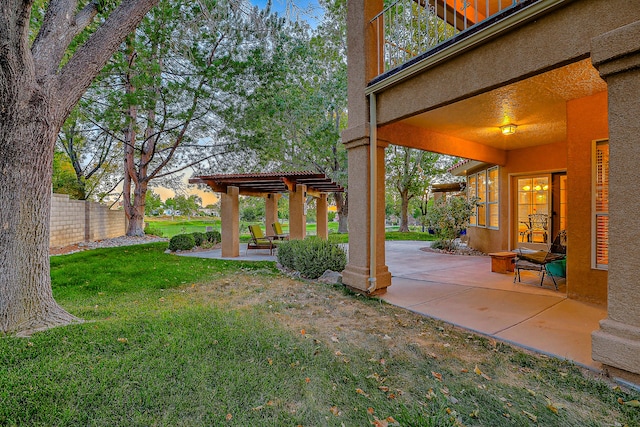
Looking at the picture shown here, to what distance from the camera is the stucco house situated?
2.46 metres

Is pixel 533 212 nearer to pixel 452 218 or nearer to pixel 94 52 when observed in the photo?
pixel 452 218

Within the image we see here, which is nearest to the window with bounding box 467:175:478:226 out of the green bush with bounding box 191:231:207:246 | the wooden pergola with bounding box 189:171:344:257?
the wooden pergola with bounding box 189:171:344:257

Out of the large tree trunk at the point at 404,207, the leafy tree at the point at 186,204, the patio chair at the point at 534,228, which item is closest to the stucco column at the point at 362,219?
the patio chair at the point at 534,228

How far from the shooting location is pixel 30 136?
3.51 m

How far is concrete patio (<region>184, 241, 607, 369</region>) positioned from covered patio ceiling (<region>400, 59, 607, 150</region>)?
9.60 ft

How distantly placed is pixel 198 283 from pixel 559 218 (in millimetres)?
9103

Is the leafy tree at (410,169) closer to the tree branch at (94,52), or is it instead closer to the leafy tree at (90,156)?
the tree branch at (94,52)

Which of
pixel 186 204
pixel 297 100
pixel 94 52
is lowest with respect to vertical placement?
pixel 186 204

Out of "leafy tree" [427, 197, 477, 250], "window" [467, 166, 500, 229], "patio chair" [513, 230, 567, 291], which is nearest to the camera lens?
"patio chair" [513, 230, 567, 291]

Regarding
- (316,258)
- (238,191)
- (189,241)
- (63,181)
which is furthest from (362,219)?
(63,181)

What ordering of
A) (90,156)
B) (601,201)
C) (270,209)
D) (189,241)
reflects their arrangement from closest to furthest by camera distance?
1. (601,201)
2. (189,241)
3. (270,209)
4. (90,156)

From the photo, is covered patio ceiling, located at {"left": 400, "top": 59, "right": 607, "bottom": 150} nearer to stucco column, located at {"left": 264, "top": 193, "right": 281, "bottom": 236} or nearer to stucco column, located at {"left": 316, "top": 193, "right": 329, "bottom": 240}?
stucco column, located at {"left": 316, "top": 193, "right": 329, "bottom": 240}

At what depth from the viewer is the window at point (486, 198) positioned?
918cm

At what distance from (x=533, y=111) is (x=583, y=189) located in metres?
1.52
